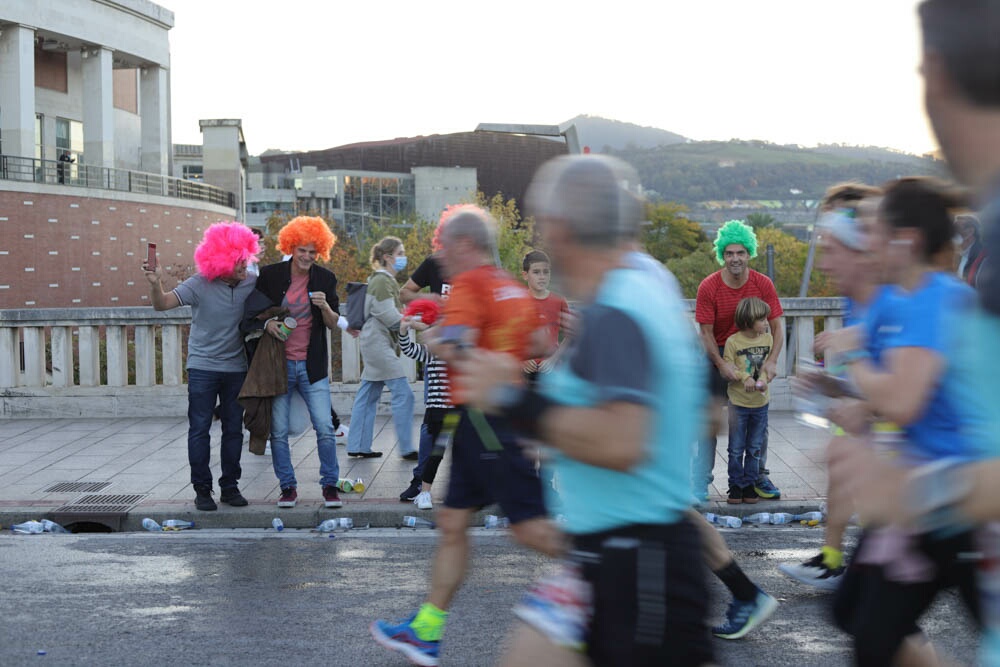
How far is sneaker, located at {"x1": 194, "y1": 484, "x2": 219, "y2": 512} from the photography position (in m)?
7.85

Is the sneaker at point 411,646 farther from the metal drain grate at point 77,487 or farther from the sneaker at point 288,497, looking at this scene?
the metal drain grate at point 77,487

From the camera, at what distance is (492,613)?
17.9ft

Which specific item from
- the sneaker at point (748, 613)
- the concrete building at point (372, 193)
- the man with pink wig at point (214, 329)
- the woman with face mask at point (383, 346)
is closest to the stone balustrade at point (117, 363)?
the woman with face mask at point (383, 346)

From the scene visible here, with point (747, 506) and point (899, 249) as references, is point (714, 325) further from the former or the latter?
point (899, 249)

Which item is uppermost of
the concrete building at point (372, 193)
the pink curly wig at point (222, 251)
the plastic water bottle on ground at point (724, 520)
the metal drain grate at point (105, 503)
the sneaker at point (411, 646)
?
the concrete building at point (372, 193)

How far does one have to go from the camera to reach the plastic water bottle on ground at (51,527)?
25.2 feet

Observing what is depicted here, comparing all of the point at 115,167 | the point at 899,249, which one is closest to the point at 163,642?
the point at 899,249

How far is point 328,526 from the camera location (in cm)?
766

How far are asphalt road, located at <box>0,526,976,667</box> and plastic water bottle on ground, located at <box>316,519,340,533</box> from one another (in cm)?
19

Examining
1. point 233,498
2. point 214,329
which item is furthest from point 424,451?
point 214,329

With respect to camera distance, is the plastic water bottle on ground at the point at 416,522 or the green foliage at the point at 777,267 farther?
the green foliage at the point at 777,267

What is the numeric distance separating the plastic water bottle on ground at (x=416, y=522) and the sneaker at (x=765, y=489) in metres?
2.51

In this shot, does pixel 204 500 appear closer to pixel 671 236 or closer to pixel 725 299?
pixel 725 299

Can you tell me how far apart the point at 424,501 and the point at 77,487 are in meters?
3.15
